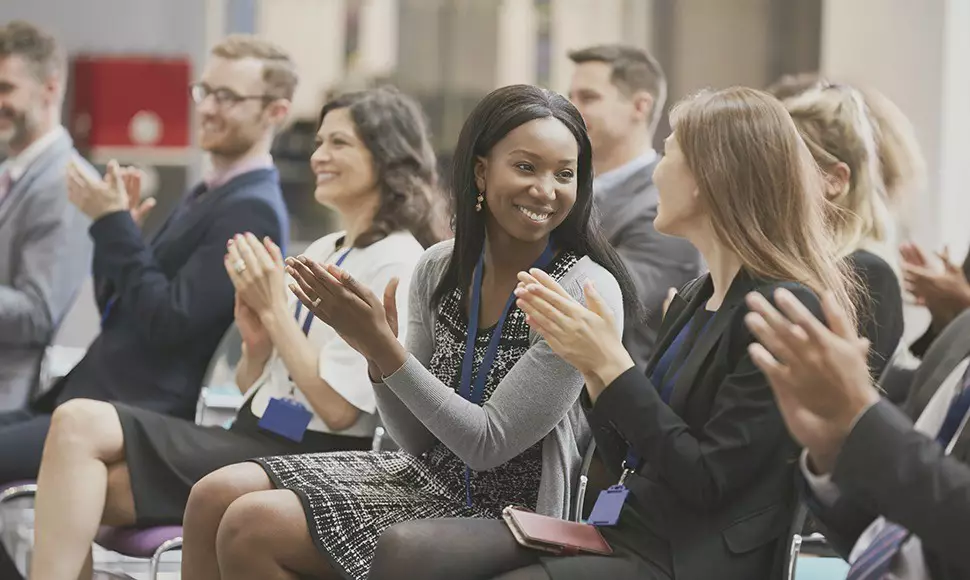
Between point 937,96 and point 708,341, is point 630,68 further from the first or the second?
point 708,341

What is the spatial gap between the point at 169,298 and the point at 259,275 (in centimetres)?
A: 47

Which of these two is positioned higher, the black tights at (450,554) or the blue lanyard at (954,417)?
the blue lanyard at (954,417)

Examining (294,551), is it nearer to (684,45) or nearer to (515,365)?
(515,365)

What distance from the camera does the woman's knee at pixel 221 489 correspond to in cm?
268

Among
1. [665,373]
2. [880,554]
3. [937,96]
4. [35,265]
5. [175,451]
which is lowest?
[175,451]

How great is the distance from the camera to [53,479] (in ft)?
10.3

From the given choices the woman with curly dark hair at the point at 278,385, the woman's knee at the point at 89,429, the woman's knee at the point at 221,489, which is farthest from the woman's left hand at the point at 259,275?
the woman's knee at the point at 221,489

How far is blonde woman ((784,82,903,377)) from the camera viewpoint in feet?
9.62

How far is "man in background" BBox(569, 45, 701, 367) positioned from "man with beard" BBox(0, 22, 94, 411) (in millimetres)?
1528

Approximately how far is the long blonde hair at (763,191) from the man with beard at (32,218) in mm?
2274

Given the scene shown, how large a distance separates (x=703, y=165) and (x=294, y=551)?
1.00 m

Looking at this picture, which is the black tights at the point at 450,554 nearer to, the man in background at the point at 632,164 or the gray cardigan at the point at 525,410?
the gray cardigan at the point at 525,410

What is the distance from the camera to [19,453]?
358cm

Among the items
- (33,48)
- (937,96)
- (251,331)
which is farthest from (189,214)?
(937,96)
